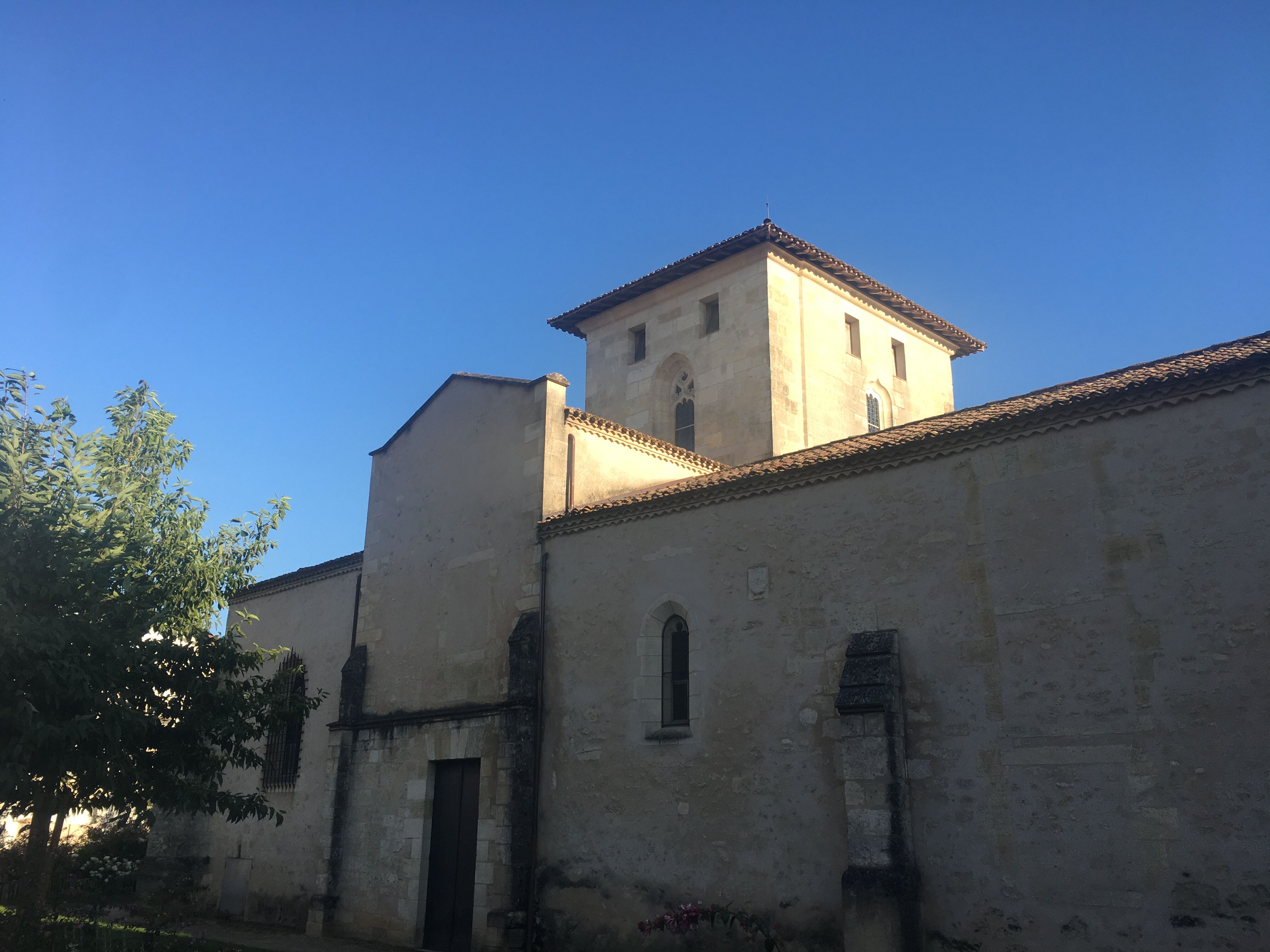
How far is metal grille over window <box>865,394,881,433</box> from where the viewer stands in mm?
23062

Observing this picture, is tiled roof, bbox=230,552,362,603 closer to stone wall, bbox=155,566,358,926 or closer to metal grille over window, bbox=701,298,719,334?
stone wall, bbox=155,566,358,926

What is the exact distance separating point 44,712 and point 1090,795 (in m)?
10.5

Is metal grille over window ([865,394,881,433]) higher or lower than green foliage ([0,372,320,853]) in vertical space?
higher

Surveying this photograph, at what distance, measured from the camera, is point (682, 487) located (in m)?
14.5

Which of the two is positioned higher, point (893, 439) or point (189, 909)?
point (893, 439)

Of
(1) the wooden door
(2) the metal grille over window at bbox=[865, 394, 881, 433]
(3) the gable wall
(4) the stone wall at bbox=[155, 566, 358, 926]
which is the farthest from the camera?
(2) the metal grille over window at bbox=[865, 394, 881, 433]

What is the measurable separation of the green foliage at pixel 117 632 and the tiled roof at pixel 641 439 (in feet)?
15.9

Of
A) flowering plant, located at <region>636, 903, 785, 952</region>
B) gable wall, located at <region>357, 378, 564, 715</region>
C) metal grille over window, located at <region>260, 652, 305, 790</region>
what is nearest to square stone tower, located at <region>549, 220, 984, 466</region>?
gable wall, located at <region>357, 378, 564, 715</region>

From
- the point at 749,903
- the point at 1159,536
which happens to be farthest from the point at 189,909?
the point at 1159,536

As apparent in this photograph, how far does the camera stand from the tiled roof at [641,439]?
54.1 ft

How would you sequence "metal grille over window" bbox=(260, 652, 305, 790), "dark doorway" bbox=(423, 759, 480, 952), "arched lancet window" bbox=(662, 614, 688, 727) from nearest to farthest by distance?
"arched lancet window" bbox=(662, 614, 688, 727) → "dark doorway" bbox=(423, 759, 480, 952) → "metal grille over window" bbox=(260, 652, 305, 790)

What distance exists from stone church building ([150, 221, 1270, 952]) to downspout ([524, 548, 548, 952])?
0.13ft

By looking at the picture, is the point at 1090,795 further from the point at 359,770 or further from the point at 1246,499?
the point at 359,770

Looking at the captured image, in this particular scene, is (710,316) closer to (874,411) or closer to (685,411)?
(685,411)
